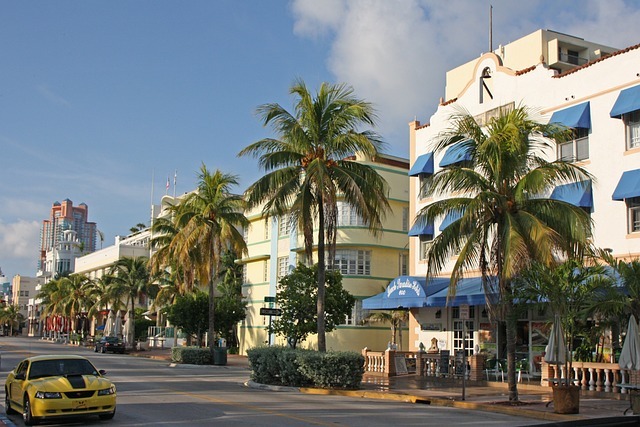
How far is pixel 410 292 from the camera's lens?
30703mm

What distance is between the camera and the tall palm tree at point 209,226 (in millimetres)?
35594

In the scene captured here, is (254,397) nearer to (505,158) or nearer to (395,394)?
(395,394)

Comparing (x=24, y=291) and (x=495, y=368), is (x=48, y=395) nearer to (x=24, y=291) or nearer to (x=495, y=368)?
(x=495, y=368)

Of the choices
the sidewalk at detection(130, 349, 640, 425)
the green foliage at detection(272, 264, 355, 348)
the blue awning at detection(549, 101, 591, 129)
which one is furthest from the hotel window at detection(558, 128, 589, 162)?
the green foliage at detection(272, 264, 355, 348)

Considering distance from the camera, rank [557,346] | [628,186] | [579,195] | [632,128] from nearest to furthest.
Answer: [557,346], [628,186], [632,128], [579,195]

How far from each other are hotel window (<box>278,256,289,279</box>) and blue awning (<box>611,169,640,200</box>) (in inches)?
1001

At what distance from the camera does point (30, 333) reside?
144500 mm

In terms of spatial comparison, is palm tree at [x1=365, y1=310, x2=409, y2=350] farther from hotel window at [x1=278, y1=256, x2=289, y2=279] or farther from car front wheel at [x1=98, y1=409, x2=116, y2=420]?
car front wheel at [x1=98, y1=409, x2=116, y2=420]

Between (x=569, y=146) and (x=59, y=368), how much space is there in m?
19.9

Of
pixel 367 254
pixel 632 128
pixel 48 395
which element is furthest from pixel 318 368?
pixel 367 254

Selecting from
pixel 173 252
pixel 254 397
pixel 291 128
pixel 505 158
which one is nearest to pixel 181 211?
pixel 173 252

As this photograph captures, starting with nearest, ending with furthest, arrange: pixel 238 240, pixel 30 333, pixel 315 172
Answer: pixel 315 172, pixel 238 240, pixel 30 333

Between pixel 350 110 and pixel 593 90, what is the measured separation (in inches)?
363

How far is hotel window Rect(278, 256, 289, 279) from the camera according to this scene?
A: 46594 millimetres
